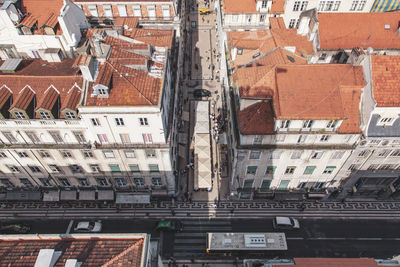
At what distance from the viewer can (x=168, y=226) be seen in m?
66.3

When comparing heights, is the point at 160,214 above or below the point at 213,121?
below

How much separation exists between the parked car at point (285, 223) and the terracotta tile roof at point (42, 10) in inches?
2782

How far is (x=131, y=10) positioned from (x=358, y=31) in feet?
216

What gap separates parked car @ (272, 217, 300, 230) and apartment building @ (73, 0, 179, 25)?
63.5 meters

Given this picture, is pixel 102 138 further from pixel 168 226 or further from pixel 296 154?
pixel 296 154

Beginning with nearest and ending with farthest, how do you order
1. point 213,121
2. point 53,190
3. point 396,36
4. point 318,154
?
point 318,154, point 53,190, point 396,36, point 213,121

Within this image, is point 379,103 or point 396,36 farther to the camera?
point 396,36

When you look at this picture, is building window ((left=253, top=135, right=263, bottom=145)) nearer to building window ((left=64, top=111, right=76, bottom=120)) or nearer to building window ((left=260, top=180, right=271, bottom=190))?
building window ((left=260, top=180, right=271, bottom=190))

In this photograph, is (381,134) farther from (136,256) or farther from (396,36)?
(136,256)

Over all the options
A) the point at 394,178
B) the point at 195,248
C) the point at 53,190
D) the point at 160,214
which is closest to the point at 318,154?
the point at 394,178

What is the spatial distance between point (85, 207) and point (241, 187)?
40129 millimetres

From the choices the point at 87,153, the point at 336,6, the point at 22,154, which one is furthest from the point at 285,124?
the point at 22,154

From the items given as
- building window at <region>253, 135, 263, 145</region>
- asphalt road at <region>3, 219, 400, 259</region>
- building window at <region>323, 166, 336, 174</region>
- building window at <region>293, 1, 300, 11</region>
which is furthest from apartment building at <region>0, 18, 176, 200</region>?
building window at <region>293, 1, 300, 11</region>

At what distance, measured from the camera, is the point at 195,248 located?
64938 millimetres
